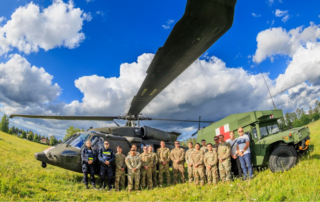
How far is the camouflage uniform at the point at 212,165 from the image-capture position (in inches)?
268

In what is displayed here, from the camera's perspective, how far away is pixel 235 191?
5.29m

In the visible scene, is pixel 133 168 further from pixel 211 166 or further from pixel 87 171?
pixel 211 166

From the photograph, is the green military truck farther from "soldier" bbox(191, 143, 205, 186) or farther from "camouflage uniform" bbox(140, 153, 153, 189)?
"camouflage uniform" bbox(140, 153, 153, 189)

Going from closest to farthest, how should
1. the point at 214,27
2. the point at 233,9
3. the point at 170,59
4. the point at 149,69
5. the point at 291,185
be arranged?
the point at 233,9, the point at 214,27, the point at 170,59, the point at 149,69, the point at 291,185

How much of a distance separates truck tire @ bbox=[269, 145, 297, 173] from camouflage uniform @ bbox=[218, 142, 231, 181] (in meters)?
1.33

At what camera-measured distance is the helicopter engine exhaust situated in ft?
31.0

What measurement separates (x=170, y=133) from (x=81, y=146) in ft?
17.6

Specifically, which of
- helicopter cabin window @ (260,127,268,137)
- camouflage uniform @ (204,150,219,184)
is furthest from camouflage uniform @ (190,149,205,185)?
helicopter cabin window @ (260,127,268,137)

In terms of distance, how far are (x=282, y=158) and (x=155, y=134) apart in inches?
219

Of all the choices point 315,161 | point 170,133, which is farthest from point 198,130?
point 315,161

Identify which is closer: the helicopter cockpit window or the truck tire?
the truck tire

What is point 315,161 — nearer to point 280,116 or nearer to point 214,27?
point 280,116

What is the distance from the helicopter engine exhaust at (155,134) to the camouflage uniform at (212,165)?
11.0 ft

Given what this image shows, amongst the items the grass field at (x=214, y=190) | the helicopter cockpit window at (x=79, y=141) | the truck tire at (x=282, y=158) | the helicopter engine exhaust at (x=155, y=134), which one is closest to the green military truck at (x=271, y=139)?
the truck tire at (x=282, y=158)
